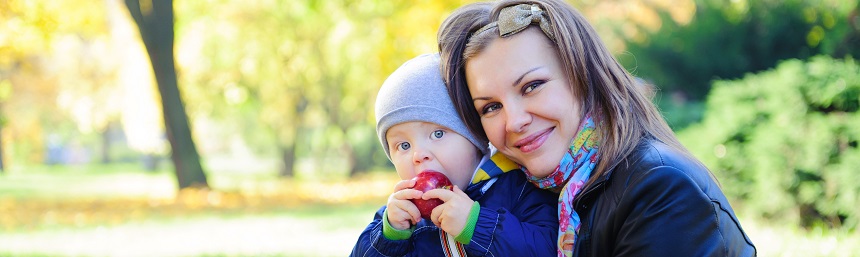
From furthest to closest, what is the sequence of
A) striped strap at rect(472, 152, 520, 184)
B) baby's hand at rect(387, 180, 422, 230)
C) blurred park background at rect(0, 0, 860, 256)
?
blurred park background at rect(0, 0, 860, 256), striped strap at rect(472, 152, 520, 184), baby's hand at rect(387, 180, 422, 230)

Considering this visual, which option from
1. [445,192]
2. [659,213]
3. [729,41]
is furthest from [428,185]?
[729,41]

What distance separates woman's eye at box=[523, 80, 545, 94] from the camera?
2465 mm

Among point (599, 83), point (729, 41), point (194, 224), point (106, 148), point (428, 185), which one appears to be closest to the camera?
point (599, 83)

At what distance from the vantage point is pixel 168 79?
572 inches

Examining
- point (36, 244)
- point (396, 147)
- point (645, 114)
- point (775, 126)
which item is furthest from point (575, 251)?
point (36, 244)

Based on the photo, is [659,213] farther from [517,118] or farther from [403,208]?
[403,208]

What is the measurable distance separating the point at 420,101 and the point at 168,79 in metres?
12.6

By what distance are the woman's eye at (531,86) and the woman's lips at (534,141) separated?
0.44ft

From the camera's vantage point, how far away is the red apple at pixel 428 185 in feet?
8.45

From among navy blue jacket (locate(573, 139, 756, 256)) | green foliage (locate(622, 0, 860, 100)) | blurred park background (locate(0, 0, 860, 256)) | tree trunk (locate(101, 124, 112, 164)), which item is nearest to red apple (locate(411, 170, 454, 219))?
navy blue jacket (locate(573, 139, 756, 256))

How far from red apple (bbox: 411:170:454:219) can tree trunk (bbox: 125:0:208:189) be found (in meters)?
12.5

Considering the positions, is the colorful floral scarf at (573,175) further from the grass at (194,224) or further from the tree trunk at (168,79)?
the tree trunk at (168,79)

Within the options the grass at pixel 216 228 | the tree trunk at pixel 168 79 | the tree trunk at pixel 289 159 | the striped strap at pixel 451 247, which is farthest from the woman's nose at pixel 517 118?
the tree trunk at pixel 289 159

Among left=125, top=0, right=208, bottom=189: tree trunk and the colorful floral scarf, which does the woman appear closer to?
the colorful floral scarf
